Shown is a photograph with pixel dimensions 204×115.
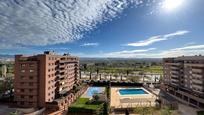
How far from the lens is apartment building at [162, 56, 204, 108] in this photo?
4016cm

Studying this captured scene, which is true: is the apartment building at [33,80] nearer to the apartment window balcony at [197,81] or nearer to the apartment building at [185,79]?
the apartment building at [185,79]

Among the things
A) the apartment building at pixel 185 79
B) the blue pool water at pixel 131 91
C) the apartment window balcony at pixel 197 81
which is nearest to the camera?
the apartment window balcony at pixel 197 81

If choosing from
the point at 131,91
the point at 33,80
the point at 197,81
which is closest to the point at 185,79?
the point at 197,81

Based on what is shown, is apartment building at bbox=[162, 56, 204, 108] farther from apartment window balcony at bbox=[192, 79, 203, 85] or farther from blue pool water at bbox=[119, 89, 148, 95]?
blue pool water at bbox=[119, 89, 148, 95]

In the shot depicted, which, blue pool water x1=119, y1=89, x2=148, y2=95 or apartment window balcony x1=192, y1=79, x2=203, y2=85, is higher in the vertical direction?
apartment window balcony x1=192, y1=79, x2=203, y2=85

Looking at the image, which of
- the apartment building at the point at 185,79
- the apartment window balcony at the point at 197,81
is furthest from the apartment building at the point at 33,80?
the apartment window balcony at the point at 197,81

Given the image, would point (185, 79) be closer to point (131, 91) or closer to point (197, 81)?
point (197, 81)

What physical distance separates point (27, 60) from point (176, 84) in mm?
33566

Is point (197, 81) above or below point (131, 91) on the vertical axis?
above

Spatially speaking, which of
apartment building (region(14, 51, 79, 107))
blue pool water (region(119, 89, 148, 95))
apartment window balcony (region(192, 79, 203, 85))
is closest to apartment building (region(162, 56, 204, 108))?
apartment window balcony (region(192, 79, 203, 85))

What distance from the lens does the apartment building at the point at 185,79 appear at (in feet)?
132

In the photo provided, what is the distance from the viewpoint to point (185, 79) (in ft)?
154

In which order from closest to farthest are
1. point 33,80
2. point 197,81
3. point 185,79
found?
point 33,80
point 197,81
point 185,79

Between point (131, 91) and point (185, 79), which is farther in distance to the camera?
point (131, 91)
